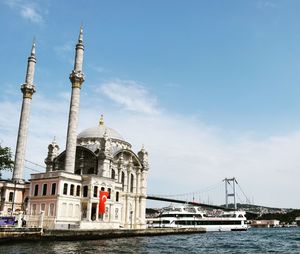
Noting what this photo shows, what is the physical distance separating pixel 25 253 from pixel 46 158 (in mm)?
34392

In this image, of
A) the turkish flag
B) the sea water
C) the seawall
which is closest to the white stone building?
the turkish flag

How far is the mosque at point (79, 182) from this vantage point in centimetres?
4588

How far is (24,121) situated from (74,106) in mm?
8873

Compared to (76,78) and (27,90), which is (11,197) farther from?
(76,78)

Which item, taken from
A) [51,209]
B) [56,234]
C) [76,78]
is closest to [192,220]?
[51,209]

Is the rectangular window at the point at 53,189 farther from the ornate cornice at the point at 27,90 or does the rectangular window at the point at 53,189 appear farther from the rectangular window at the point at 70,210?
the ornate cornice at the point at 27,90

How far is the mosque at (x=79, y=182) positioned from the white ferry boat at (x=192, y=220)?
22154 mm

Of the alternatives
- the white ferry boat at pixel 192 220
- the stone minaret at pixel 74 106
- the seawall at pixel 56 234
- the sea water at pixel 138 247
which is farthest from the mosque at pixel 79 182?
the white ferry boat at pixel 192 220

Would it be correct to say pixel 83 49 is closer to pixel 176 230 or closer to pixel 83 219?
pixel 83 219

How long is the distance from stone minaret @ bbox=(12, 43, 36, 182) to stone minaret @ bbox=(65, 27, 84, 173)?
815cm

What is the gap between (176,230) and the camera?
65.0 meters

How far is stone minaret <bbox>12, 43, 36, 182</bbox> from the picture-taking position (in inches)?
2130

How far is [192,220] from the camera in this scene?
88.4 m

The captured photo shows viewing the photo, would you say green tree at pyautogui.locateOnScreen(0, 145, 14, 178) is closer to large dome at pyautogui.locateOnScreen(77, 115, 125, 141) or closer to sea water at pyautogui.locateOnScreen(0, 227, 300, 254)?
large dome at pyautogui.locateOnScreen(77, 115, 125, 141)
